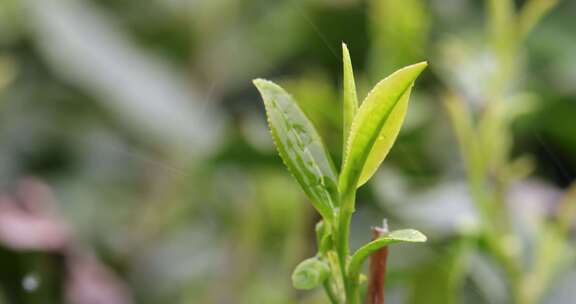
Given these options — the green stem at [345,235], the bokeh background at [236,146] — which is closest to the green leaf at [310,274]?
the green stem at [345,235]

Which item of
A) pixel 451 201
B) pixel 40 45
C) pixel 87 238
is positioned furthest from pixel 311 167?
pixel 40 45

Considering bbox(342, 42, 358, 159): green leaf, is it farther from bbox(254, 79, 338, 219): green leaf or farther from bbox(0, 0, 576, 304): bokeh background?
bbox(0, 0, 576, 304): bokeh background

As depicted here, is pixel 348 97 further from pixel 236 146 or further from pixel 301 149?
pixel 236 146

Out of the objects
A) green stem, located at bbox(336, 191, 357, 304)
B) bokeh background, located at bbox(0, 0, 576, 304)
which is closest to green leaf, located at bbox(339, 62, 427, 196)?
green stem, located at bbox(336, 191, 357, 304)

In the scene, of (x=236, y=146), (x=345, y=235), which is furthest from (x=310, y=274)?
(x=236, y=146)

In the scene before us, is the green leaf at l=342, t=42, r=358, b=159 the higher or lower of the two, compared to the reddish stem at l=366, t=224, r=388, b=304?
higher

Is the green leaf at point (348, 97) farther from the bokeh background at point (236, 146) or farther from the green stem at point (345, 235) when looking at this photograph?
the bokeh background at point (236, 146)
